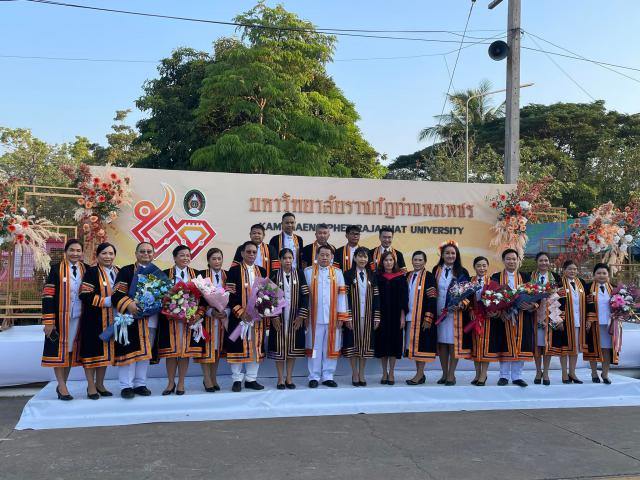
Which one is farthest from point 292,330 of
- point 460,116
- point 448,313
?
point 460,116

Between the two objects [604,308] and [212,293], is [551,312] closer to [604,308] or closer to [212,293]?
[604,308]

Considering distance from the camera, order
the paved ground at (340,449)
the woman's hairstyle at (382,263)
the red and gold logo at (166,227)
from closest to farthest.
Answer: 1. the paved ground at (340,449)
2. the woman's hairstyle at (382,263)
3. the red and gold logo at (166,227)

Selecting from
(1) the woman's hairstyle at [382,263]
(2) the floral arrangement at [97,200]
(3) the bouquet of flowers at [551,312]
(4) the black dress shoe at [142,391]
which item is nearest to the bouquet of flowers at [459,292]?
(1) the woman's hairstyle at [382,263]

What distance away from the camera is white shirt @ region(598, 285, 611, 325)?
275 inches

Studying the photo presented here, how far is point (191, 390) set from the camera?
607 centimetres

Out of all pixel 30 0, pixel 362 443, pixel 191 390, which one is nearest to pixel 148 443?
pixel 191 390

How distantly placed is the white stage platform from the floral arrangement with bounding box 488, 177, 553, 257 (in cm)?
309

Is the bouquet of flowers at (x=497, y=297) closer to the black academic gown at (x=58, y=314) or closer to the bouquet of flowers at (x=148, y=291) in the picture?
the bouquet of flowers at (x=148, y=291)

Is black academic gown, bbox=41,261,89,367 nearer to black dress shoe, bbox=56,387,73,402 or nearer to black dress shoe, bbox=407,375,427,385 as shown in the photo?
black dress shoe, bbox=56,387,73,402

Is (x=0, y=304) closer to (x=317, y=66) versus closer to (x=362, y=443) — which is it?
(x=362, y=443)

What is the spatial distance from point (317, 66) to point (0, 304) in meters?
13.7

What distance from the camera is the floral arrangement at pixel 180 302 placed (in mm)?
5691

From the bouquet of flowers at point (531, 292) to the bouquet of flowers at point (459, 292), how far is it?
42 cm

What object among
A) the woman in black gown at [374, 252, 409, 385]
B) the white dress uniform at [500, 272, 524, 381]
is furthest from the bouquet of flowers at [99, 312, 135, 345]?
the white dress uniform at [500, 272, 524, 381]
